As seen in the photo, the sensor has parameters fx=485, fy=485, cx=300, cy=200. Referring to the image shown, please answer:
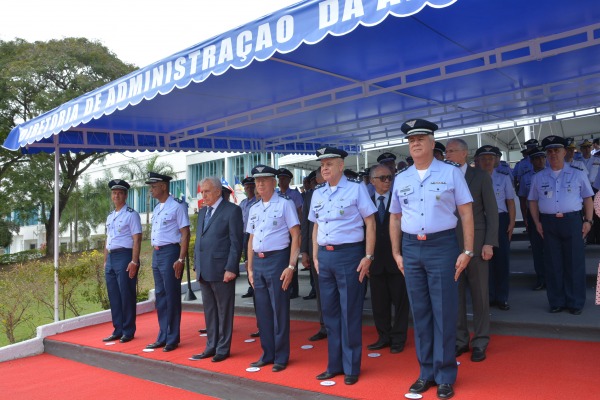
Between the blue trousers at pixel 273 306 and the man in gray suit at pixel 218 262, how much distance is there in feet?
1.27

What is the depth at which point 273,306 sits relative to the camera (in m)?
4.40

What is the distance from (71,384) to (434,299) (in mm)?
3871

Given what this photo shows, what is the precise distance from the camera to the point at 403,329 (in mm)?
4586

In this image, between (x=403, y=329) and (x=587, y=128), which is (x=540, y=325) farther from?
(x=587, y=128)

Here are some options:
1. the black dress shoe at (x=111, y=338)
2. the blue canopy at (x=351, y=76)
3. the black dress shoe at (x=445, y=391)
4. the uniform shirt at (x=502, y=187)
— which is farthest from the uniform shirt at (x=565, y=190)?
the black dress shoe at (x=111, y=338)

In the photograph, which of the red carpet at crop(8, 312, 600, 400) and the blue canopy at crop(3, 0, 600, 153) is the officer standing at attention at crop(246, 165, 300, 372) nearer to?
the red carpet at crop(8, 312, 600, 400)

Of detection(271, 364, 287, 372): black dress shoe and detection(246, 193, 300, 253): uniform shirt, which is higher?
detection(246, 193, 300, 253): uniform shirt

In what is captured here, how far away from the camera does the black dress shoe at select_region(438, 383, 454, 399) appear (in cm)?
326

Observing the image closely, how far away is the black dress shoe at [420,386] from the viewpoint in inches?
133

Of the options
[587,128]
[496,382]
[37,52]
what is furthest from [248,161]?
[496,382]

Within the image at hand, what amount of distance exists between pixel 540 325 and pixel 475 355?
938 mm

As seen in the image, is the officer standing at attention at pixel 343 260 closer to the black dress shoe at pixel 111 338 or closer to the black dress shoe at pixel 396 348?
the black dress shoe at pixel 396 348

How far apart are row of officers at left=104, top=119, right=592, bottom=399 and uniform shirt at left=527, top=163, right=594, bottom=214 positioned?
0.01m

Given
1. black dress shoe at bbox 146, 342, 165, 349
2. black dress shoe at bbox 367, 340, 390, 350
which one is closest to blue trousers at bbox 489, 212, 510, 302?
black dress shoe at bbox 367, 340, 390, 350
